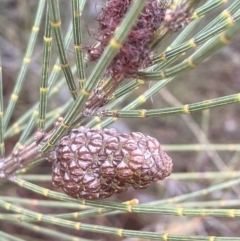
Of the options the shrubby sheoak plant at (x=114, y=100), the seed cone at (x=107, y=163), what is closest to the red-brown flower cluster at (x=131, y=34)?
the shrubby sheoak plant at (x=114, y=100)

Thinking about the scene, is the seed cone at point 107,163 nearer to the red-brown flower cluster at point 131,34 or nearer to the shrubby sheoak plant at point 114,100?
the shrubby sheoak plant at point 114,100

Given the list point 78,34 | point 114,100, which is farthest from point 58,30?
point 114,100

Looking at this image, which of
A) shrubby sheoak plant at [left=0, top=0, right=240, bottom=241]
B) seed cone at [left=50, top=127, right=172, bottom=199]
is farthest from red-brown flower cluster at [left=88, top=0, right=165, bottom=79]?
seed cone at [left=50, top=127, right=172, bottom=199]

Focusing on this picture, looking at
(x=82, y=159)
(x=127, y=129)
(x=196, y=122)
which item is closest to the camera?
(x=82, y=159)

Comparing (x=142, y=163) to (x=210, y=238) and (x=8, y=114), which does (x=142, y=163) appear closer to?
(x=210, y=238)

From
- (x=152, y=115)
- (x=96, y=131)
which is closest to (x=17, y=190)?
(x=96, y=131)

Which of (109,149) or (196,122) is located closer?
(109,149)
